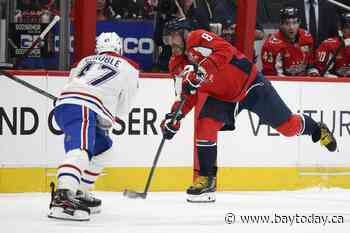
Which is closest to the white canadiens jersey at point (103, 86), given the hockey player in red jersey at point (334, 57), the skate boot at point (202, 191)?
the skate boot at point (202, 191)

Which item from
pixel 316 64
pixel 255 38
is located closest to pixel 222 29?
pixel 255 38

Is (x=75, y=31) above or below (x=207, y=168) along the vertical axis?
above

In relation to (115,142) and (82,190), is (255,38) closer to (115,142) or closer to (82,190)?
(115,142)

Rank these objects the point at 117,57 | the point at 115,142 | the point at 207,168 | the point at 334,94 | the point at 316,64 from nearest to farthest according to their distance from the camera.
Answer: the point at 117,57
the point at 207,168
the point at 115,142
the point at 334,94
the point at 316,64

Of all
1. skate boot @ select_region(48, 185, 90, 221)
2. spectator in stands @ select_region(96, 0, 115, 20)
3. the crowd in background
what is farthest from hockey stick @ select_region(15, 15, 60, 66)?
skate boot @ select_region(48, 185, 90, 221)

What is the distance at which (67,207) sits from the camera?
236 inches

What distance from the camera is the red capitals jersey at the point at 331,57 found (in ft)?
29.4

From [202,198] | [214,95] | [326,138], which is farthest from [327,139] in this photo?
[202,198]

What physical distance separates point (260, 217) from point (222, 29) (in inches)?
117

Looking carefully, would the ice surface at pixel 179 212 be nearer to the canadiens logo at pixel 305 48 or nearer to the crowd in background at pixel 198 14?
the canadiens logo at pixel 305 48

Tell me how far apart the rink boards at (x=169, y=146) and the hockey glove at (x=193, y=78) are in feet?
3.23

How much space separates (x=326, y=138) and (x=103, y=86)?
6.89 feet

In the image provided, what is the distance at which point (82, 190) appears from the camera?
652cm

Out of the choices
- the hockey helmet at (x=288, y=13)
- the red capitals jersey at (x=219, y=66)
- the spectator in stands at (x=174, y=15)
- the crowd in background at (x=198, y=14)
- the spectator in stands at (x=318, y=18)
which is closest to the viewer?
the red capitals jersey at (x=219, y=66)
